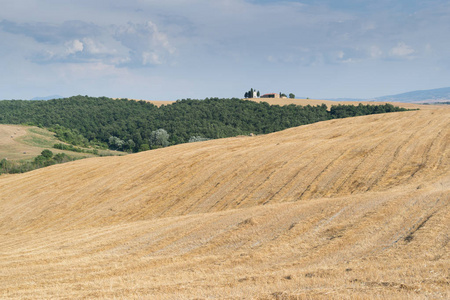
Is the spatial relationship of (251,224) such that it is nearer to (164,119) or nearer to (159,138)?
(159,138)

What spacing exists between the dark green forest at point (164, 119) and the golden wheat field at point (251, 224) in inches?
2545

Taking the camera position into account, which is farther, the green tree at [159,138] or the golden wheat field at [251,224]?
the green tree at [159,138]

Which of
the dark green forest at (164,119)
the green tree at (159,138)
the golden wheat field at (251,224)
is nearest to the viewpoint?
the golden wheat field at (251,224)

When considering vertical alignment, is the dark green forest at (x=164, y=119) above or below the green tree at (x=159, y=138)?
above

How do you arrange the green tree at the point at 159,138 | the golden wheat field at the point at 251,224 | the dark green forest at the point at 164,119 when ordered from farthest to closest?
the dark green forest at the point at 164,119
the green tree at the point at 159,138
the golden wheat field at the point at 251,224

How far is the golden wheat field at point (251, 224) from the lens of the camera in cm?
1171

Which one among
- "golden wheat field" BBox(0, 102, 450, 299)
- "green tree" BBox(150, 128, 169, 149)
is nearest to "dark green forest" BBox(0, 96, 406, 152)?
"green tree" BBox(150, 128, 169, 149)

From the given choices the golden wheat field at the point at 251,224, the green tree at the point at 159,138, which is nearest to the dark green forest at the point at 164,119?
the green tree at the point at 159,138

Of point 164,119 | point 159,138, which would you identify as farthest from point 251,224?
point 164,119

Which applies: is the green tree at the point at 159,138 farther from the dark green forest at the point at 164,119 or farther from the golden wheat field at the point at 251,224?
the golden wheat field at the point at 251,224

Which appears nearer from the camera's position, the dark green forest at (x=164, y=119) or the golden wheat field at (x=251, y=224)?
the golden wheat field at (x=251, y=224)

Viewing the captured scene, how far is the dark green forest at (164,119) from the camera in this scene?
4643 inches

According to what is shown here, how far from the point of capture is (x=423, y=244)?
13086 mm

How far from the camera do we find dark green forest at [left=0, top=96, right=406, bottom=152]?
4643 inches
